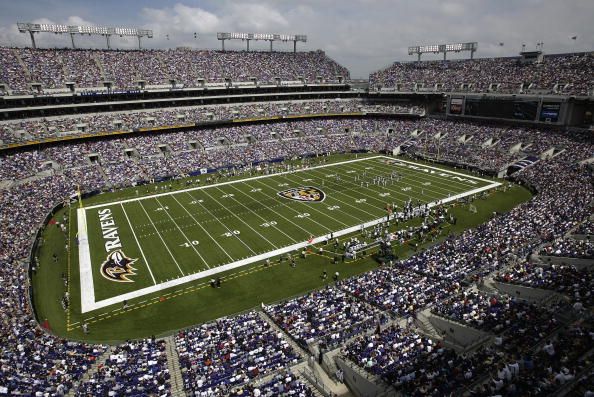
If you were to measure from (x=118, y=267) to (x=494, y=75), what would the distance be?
200ft

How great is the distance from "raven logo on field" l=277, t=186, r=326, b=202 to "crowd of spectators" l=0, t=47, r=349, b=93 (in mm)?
30702

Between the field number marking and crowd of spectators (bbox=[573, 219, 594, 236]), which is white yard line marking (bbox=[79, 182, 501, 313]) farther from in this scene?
crowd of spectators (bbox=[573, 219, 594, 236])

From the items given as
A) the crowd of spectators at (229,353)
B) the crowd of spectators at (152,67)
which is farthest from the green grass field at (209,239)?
the crowd of spectators at (152,67)

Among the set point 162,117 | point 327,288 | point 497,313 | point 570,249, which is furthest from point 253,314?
point 162,117

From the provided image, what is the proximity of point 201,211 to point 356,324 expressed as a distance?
22.8 metres

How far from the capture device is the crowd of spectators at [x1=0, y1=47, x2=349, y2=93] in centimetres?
5131

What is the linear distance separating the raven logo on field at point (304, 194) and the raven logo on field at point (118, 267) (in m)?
17.6

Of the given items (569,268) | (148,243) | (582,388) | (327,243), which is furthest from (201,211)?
(582,388)

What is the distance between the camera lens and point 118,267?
26.1 metres

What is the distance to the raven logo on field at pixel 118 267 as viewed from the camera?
24.9 m

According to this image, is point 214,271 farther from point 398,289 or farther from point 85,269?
point 398,289

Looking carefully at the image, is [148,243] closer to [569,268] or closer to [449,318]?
[449,318]

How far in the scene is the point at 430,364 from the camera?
13.9m

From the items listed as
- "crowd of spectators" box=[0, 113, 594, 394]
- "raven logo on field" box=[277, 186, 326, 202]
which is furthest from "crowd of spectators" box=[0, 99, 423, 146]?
"raven logo on field" box=[277, 186, 326, 202]
